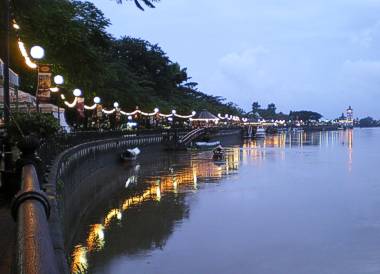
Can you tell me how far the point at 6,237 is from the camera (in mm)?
7621

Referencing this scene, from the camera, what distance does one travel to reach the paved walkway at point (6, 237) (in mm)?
5992

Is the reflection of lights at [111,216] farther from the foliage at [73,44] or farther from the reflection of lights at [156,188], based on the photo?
the foliage at [73,44]

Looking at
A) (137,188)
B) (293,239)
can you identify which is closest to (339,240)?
(293,239)

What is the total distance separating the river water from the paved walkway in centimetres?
358

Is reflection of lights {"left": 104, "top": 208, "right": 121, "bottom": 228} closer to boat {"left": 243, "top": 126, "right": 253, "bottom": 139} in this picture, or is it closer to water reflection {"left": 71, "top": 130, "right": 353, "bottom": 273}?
water reflection {"left": 71, "top": 130, "right": 353, "bottom": 273}

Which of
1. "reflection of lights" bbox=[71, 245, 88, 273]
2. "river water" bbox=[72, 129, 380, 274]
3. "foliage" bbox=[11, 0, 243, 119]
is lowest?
"river water" bbox=[72, 129, 380, 274]

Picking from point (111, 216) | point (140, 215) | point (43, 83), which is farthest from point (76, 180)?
point (43, 83)

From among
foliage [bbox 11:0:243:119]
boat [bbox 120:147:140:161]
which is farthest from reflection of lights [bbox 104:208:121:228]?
boat [bbox 120:147:140:161]

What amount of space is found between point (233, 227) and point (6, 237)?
12.5 m

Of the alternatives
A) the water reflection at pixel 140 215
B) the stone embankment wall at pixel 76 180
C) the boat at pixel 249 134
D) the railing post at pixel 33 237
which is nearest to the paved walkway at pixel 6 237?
the stone embankment wall at pixel 76 180

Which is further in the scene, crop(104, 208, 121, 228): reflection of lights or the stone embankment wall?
crop(104, 208, 121, 228): reflection of lights

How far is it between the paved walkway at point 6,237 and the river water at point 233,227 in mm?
3578

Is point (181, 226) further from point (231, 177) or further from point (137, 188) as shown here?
point (231, 177)

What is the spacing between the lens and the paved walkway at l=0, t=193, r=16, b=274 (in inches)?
236
